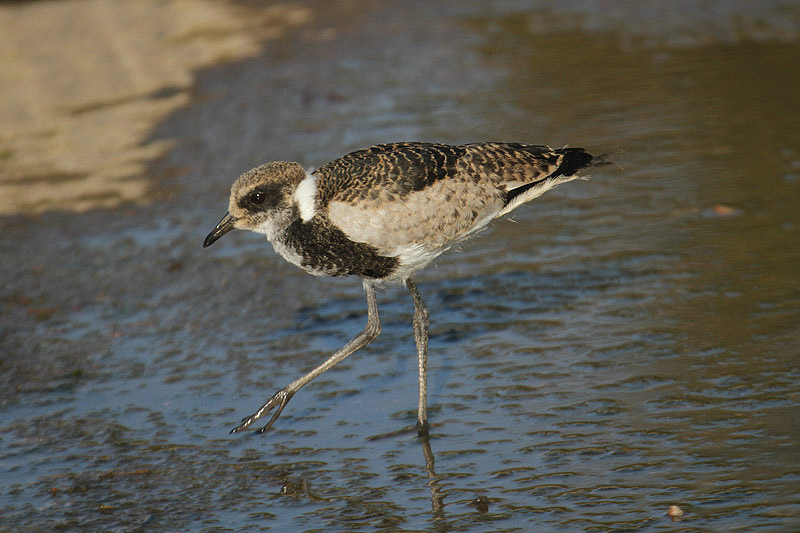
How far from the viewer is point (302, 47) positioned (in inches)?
529

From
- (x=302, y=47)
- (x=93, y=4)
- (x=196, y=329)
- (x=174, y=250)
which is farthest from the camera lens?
(x=93, y=4)

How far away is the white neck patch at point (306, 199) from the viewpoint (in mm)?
5535

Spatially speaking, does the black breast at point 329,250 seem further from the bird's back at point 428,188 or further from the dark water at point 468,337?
the dark water at point 468,337

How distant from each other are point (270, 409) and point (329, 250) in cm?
96

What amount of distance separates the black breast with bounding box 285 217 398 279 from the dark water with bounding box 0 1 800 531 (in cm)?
85

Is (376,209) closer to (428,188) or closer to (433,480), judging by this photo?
(428,188)

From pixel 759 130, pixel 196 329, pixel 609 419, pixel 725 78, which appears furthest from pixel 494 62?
pixel 609 419

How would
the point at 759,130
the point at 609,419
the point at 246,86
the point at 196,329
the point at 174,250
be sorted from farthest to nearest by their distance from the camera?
the point at 246,86
the point at 759,130
the point at 174,250
the point at 196,329
the point at 609,419

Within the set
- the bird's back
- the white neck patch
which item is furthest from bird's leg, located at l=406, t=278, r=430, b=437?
the white neck patch

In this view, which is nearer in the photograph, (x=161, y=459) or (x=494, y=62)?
(x=161, y=459)

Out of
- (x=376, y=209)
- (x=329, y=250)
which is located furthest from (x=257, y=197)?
(x=376, y=209)

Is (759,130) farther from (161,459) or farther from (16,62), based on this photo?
(16,62)

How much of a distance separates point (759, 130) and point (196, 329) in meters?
5.02

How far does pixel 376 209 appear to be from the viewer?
217 inches
